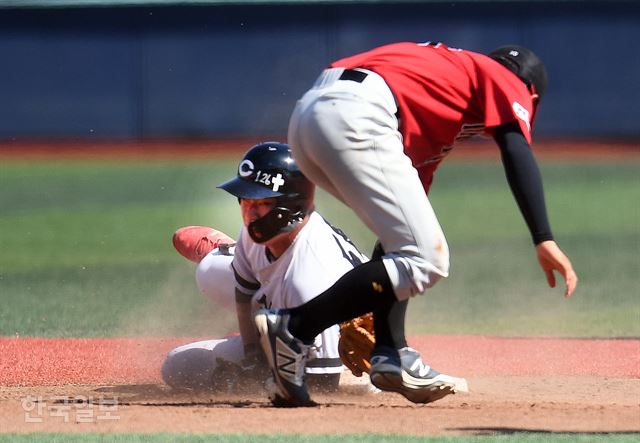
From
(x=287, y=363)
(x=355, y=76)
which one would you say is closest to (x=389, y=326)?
(x=287, y=363)

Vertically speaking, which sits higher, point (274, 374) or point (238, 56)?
point (274, 374)

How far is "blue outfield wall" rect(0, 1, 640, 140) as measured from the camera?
51.7 ft

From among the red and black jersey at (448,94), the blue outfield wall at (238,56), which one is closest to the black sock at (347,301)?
the red and black jersey at (448,94)

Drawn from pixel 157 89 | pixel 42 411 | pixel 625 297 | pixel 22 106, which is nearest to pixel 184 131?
pixel 157 89

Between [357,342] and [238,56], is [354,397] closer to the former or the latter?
[357,342]

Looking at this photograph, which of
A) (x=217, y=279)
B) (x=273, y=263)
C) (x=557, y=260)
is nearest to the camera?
(x=557, y=260)

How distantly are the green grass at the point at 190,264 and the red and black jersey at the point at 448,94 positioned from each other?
2107 mm

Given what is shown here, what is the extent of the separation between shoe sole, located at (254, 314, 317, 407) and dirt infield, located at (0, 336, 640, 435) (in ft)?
0.20

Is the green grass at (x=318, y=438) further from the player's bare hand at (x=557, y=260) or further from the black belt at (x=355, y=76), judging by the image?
the black belt at (x=355, y=76)

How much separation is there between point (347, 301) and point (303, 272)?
2.01 ft

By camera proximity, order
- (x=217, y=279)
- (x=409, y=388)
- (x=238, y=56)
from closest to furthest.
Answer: (x=409, y=388) < (x=217, y=279) < (x=238, y=56)

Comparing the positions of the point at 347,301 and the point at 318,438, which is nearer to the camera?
the point at 318,438

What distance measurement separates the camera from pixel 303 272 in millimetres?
4094

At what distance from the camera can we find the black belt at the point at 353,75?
349 centimetres
